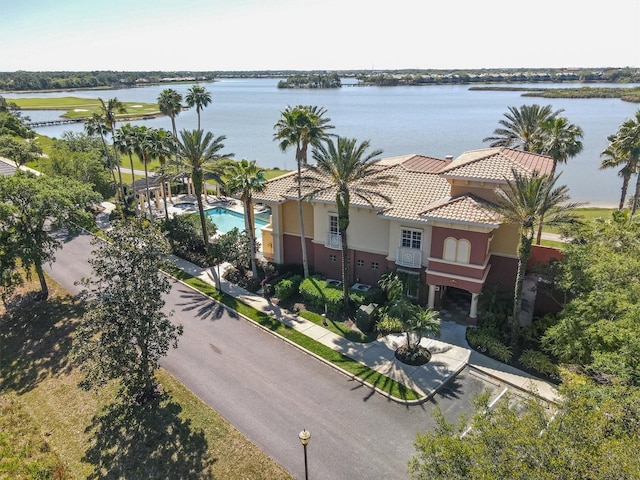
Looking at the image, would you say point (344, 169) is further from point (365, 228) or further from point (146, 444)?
point (146, 444)

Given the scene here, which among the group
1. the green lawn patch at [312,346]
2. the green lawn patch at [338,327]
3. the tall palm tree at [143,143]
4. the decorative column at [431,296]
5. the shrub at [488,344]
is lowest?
the green lawn patch at [338,327]

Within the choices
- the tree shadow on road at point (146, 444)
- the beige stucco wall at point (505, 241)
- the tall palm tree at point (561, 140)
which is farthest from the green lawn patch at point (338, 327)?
the tall palm tree at point (561, 140)

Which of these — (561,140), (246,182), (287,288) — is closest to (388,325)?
(287,288)

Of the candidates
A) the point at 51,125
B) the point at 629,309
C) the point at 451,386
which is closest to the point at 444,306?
the point at 451,386

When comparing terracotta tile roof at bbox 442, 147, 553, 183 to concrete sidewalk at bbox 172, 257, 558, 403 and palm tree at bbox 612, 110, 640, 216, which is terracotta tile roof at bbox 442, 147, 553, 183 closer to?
concrete sidewalk at bbox 172, 257, 558, 403

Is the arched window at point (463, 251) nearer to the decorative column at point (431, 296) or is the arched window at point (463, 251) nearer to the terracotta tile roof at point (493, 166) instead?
the decorative column at point (431, 296)

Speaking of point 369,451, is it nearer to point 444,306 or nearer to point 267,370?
point 267,370

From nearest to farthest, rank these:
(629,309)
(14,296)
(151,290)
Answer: (629,309)
(151,290)
(14,296)
